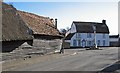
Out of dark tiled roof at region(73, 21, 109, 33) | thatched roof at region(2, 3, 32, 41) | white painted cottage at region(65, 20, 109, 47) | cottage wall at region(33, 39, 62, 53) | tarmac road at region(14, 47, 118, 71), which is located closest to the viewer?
tarmac road at region(14, 47, 118, 71)

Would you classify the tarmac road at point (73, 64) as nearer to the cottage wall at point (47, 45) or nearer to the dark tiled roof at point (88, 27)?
the cottage wall at point (47, 45)

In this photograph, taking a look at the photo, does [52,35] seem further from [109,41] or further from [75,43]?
[109,41]

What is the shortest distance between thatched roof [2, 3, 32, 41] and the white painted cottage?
171 ft

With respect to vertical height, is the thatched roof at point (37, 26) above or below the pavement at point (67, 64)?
above

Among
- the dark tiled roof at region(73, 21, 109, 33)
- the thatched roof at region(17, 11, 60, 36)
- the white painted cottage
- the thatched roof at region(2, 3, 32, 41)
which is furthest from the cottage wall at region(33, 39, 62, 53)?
the dark tiled roof at region(73, 21, 109, 33)

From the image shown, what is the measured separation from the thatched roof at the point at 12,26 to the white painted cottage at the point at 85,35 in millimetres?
52094

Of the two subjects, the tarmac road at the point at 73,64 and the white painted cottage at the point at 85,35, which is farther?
the white painted cottage at the point at 85,35

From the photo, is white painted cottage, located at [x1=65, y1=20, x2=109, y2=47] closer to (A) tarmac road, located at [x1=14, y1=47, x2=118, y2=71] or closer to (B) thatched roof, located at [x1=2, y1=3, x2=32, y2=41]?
(B) thatched roof, located at [x1=2, y1=3, x2=32, y2=41]

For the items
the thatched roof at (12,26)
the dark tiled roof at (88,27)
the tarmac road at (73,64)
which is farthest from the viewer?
the dark tiled roof at (88,27)

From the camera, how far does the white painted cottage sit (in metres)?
84.2

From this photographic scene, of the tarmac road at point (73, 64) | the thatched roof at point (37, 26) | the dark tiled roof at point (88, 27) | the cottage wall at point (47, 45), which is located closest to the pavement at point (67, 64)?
the tarmac road at point (73, 64)

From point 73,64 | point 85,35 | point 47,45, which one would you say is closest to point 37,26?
point 47,45

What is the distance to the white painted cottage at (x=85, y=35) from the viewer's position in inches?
3314

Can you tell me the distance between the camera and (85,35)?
8612 centimetres
